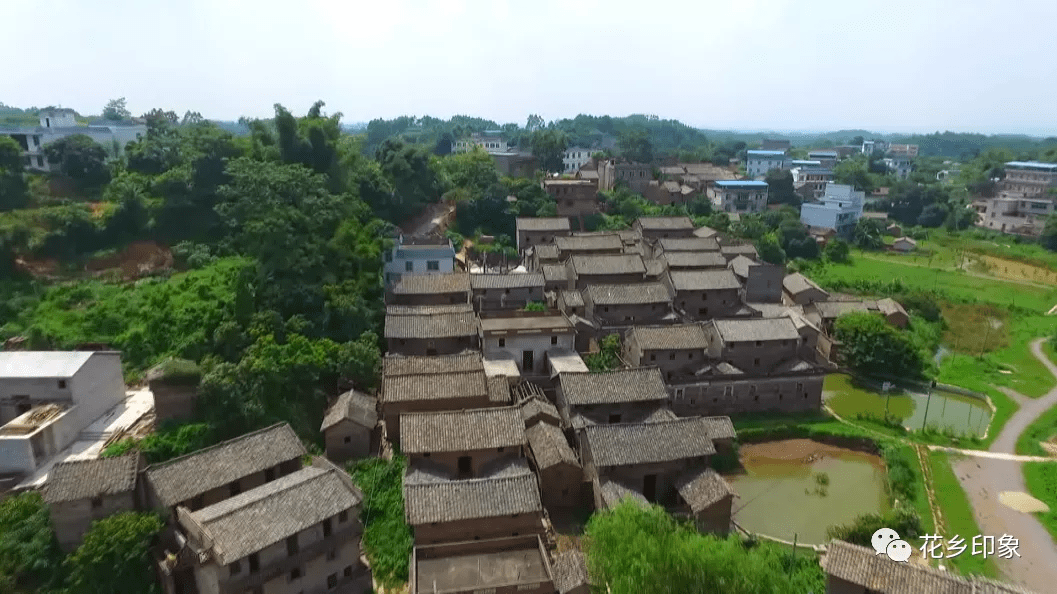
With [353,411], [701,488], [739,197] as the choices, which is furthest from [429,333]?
[739,197]

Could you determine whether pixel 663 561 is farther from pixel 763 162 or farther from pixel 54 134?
pixel 763 162

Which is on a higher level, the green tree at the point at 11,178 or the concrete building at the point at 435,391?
the green tree at the point at 11,178

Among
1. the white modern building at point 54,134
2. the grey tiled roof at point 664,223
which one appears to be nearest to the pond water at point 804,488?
the grey tiled roof at point 664,223

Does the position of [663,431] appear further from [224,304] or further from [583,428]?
[224,304]

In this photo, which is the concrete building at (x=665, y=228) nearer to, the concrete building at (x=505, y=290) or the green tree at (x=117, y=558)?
the concrete building at (x=505, y=290)

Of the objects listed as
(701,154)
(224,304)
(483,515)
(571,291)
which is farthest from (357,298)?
(701,154)

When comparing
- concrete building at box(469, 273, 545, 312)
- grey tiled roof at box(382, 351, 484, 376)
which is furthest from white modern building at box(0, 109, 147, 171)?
grey tiled roof at box(382, 351, 484, 376)

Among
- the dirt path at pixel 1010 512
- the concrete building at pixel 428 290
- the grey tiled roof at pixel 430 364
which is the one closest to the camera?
the dirt path at pixel 1010 512
